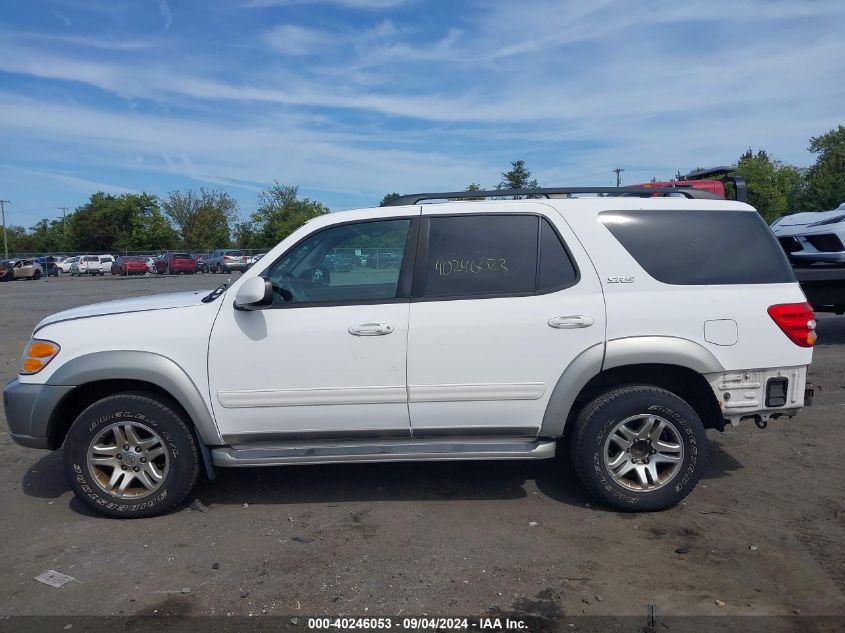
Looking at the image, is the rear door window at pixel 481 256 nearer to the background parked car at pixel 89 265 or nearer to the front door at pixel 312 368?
the front door at pixel 312 368

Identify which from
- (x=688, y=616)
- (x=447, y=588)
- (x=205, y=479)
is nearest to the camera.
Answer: (x=688, y=616)

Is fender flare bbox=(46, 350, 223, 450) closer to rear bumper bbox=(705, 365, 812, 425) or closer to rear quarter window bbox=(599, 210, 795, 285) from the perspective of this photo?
rear quarter window bbox=(599, 210, 795, 285)

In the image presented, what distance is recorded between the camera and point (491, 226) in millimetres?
4508

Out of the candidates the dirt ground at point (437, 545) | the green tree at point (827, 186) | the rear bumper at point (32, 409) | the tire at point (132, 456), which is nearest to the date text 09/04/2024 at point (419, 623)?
the dirt ground at point (437, 545)

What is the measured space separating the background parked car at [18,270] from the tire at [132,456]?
44205mm

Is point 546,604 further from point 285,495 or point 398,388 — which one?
point 285,495

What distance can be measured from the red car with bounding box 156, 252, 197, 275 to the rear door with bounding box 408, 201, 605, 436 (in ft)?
151

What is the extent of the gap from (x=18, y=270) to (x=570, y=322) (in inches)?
1847

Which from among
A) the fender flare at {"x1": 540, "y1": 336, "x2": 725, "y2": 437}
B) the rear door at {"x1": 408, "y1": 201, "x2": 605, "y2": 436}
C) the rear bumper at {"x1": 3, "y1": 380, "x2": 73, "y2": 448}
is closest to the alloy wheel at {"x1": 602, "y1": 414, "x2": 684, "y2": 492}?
the fender flare at {"x1": 540, "y1": 336, "x2": 725, "y2": 437}

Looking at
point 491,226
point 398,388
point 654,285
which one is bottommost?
point 398,388

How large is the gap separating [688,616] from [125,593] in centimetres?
277

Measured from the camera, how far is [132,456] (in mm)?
4387

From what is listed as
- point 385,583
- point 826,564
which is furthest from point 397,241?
point 826,564

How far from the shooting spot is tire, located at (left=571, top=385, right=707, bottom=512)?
170 inches
